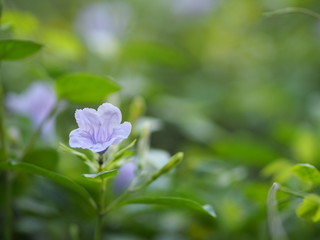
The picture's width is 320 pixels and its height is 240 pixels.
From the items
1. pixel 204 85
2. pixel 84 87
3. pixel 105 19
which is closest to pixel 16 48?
pixel 84 87

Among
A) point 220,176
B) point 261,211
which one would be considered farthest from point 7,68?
point 261,211

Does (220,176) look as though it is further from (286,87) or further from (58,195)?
(286,87)

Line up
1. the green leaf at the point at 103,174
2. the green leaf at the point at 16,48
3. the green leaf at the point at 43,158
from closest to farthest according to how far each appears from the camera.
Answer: the green leaf at the point at 103,174 → the green leaf at the point at 16,48 → the green leaf at the point at 43,158

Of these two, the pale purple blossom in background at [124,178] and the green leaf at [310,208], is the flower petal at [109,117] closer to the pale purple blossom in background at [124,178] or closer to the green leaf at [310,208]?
the green leaf at [310,208]

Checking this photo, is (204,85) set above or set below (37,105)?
above

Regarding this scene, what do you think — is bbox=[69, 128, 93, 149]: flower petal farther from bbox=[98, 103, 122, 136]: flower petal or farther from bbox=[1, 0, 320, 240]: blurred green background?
bbox=[1, 0, 320, 240]: blurred green background

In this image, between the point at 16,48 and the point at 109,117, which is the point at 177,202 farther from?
the point at 16,48

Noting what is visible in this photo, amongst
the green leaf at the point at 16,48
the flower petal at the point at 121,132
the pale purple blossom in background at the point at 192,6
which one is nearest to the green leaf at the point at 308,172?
the flower petal at the point at 121,132

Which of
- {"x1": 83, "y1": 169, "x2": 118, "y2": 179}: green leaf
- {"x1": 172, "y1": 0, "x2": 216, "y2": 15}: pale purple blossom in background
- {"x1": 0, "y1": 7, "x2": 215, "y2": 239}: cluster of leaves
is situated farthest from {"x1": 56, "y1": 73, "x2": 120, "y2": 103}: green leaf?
{"x1": 172, "y1": 0, "x2": 216, "y2": 15}: pale purple blossom in background
